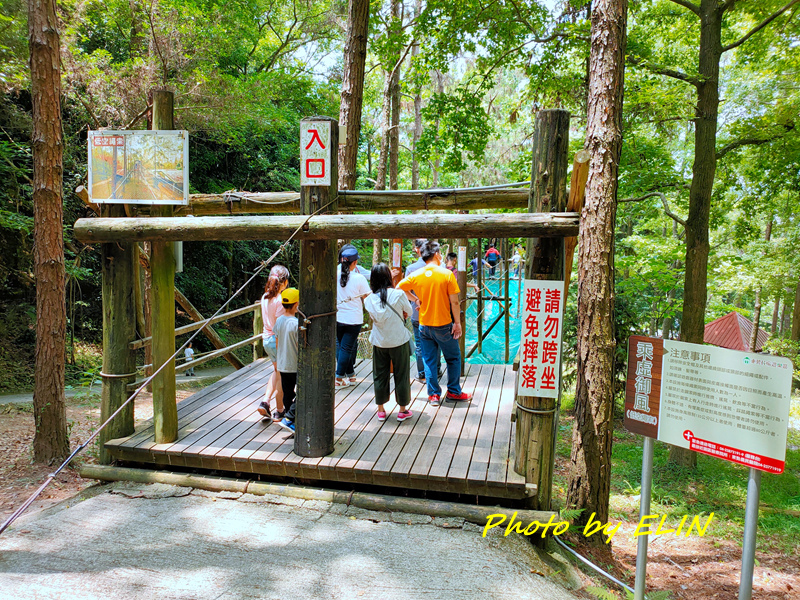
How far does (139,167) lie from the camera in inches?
175

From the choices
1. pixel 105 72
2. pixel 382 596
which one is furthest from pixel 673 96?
pixel 105 72

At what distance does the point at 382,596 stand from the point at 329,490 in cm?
135

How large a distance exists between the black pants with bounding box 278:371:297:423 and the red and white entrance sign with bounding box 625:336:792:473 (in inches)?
122

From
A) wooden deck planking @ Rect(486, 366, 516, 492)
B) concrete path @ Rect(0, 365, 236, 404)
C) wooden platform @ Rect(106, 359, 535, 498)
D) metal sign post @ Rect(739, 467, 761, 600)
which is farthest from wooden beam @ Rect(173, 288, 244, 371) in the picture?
metal sign post @ Rect(739, 467, 761, 600)

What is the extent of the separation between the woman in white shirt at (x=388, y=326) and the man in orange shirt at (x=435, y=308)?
18.1 inches

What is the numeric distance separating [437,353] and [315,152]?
8.43 feet

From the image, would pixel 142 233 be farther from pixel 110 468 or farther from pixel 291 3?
pixel 291 3

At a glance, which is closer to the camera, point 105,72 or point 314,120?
point 314,120

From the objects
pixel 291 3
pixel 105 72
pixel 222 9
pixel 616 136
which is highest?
pixel 291 3

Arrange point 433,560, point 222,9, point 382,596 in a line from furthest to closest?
point 222,9 → point 433,560 → point 382,596

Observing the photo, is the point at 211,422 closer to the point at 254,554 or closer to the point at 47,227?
the point at 254,554

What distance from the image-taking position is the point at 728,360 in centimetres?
264

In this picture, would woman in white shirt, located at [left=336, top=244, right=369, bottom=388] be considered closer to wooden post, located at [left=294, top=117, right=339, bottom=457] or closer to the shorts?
the shorts

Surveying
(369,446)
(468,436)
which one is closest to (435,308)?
(468,436)
